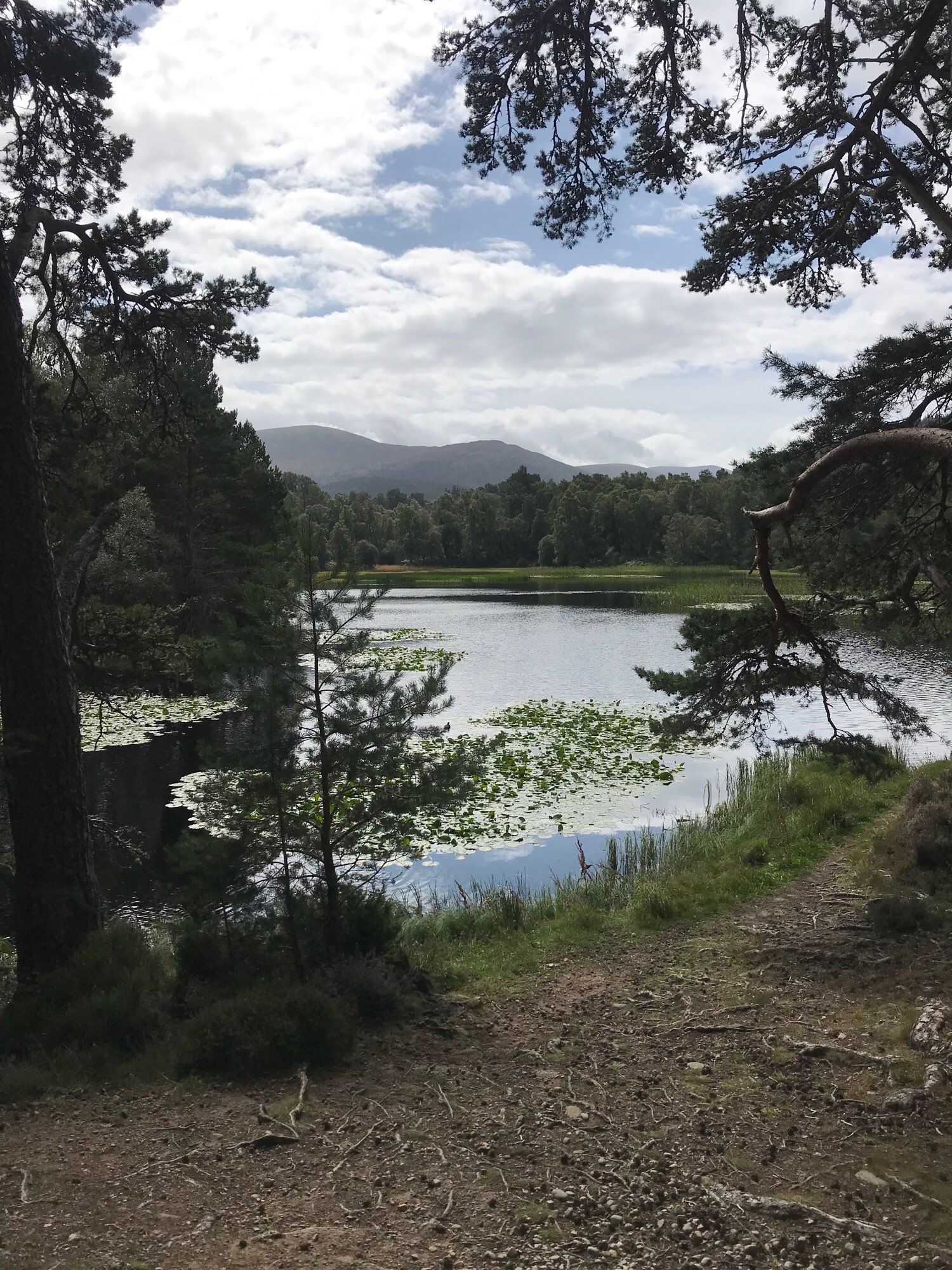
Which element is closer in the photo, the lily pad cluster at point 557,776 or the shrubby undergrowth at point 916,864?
the shrubby undergrowth at point 916,864

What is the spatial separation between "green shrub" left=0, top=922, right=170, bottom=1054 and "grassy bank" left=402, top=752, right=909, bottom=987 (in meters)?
2.18

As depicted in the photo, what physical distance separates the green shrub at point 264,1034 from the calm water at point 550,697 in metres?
1.57

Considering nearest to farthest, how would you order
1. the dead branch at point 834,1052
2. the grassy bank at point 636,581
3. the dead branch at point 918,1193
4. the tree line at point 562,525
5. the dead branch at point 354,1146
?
1. the dead branch at point 918,1193
2. the dead branch at point 354,1146
3. the dead branch at point 834,1052
4. the grassy bank at point 636,581
5. the tree line at point 562,525

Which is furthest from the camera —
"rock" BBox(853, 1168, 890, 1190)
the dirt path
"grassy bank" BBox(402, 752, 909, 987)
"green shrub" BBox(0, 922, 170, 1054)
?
"grassy bank" BBox(402, 752, 909, 987)

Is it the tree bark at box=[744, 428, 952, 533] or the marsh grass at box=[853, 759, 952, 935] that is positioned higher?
the tree bark at box=[744, 428, 952, 533]

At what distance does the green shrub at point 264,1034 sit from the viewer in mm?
4660

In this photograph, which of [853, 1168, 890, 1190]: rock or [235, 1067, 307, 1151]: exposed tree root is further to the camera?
[235, 1067, 307, 1151]: exposed tree root

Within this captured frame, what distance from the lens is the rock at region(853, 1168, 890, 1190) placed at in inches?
139

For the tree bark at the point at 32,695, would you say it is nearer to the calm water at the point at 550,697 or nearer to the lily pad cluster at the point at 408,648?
the calm water at the point at 550,697

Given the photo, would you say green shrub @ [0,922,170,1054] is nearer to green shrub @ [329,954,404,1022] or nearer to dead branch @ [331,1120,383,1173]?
green shrub @ [329,954,404,1022]

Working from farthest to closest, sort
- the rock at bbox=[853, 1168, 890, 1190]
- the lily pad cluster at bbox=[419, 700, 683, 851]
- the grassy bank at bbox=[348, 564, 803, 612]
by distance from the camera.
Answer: the grassy bank at bbox=[348, 564, 803, 612] → the lily pad cluster at bbox=[419, 700, 683, 851] → the rock at bbox=[853, 1168, 890, 1190]

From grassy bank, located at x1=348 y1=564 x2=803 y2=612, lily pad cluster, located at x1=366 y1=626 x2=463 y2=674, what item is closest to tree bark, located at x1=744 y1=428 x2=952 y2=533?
lily pad cluster, located at x1=366 y1=626 x2=463 y2=674

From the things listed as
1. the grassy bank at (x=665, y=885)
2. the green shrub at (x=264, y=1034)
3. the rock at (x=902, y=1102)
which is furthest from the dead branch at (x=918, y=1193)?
the grassy bank at (x=665, y=885)

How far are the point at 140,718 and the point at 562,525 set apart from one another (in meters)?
84.1
